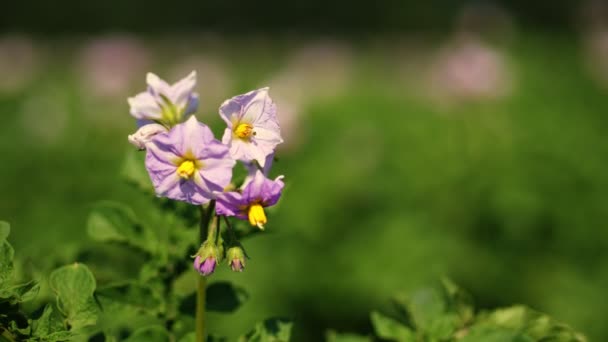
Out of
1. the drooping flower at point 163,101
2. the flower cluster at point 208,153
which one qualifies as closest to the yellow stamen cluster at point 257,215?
the flower cluster at point 208,153

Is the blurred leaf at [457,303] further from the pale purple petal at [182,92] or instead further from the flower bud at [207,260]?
the pale purple petal at [182,92]

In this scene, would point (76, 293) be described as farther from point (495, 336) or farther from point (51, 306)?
point (495, 336)

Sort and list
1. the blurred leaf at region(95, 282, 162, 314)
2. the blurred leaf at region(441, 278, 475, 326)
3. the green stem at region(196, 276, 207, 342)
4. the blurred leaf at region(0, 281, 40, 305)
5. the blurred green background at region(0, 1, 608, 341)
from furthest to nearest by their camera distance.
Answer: the blurred green background at region(0, 1, 608, 341) < the blurred leaf at region(441, 278, 475, 326) < the blurred leaf at region(95, 282, 162, 314) < the green stem at region(196, 276, 207, 342) < the blurred leaf at region(0, 281, 40, 305)

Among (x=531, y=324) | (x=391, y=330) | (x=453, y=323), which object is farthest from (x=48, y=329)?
(x=531, y=324)

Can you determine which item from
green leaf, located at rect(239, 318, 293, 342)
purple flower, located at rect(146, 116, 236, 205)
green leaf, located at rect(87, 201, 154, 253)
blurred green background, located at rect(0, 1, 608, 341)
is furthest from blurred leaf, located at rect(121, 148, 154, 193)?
green leaf, located at rect(239, 318, 293, 342)

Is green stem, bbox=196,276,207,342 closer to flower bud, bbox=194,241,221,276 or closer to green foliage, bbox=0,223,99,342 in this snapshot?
flower bud, bbox=194,241,221,276

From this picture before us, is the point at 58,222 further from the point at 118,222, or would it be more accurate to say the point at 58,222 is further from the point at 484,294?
the point at 118,222
